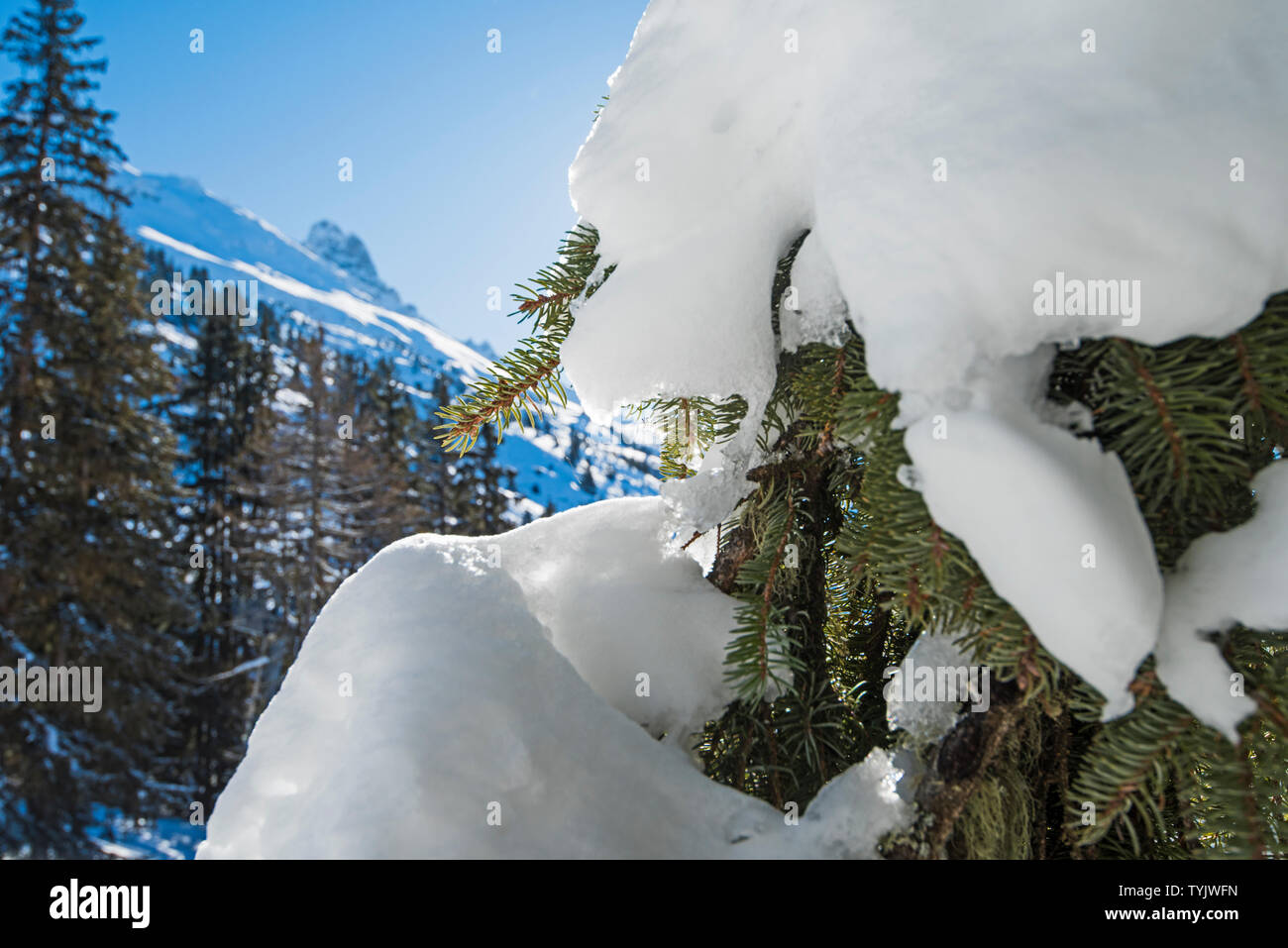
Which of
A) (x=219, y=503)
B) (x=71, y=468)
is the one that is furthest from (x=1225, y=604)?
(x=219, y=503)

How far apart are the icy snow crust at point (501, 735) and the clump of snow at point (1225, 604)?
0.35 meters

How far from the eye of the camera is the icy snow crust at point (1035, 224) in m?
0.72

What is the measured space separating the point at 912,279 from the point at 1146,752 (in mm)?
533

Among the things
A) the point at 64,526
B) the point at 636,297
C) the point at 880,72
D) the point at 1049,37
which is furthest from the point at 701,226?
the point at 64,526

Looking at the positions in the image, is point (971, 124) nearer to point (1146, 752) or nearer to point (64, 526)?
point (1146, 752)

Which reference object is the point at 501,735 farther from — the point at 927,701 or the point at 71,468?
the point at 71,468

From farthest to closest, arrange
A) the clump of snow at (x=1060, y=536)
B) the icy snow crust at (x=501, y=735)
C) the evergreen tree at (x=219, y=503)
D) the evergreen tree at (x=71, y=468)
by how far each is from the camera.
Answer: the evergreen tree at (x=219, y=503) < the evergreen tree at (x=71, y=468) < the icy snow crust at (x=501, y=735) < the clump of snow at (x=1060, y=536)

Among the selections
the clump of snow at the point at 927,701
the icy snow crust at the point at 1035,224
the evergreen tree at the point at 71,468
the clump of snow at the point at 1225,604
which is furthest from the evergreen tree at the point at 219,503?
the clump of snow at the point at 1225,604

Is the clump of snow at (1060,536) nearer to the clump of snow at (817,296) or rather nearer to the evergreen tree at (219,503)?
the clump of snow at (817,296)

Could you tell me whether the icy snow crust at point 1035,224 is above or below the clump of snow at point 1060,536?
above

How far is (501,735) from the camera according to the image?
95 centimetres

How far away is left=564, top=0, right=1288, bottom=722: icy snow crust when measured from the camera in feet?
2.37

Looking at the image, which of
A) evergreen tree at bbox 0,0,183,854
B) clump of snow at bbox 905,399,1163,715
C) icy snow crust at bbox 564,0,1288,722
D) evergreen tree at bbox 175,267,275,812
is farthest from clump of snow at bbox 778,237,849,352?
evergreen tree at bbox 175,267,275,812

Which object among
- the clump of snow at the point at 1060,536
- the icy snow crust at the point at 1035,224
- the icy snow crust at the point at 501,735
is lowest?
the icy snow crust at the point at 501,735
